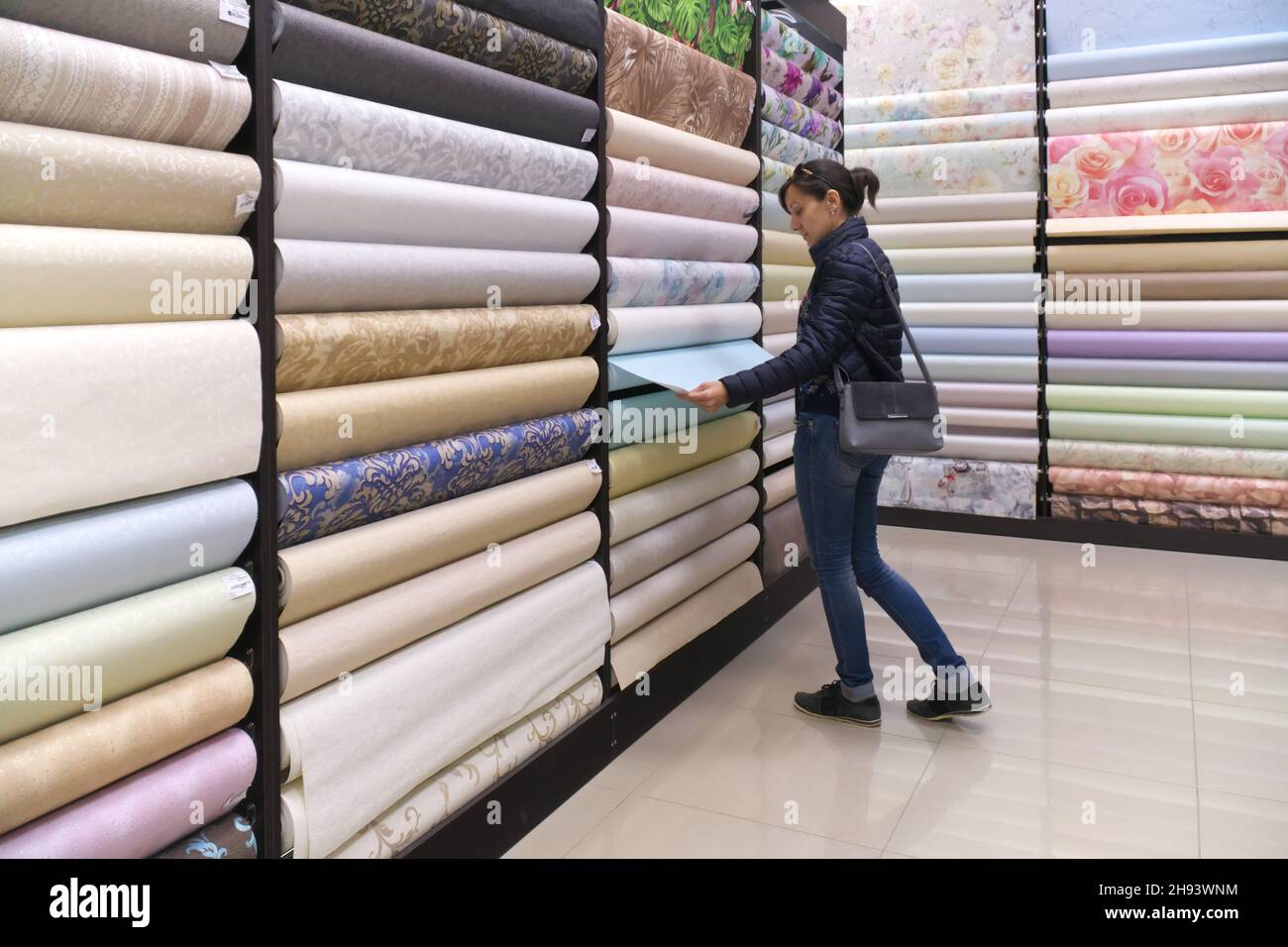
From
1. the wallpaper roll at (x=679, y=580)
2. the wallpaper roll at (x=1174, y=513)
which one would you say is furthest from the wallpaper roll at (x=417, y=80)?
the wallpaper roll at (x=1174, y=513)

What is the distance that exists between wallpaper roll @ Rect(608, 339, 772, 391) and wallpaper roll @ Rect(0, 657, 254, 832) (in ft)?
4.61

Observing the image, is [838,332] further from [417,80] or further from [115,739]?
[115,739]

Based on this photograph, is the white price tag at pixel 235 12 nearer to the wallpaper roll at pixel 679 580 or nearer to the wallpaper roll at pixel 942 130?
the wallpaper roll at pixel 679 580

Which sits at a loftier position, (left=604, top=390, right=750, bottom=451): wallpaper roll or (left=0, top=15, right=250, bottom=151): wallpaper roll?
(left=0, top=15, right=250, bottom=151): wallpaper roll

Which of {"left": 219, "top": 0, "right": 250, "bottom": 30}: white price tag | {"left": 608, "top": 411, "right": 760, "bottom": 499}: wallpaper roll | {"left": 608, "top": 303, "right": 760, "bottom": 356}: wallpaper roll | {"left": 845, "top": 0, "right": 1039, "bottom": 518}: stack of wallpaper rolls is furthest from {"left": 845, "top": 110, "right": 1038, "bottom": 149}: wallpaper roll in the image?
{"left": 219, "top": 0, "right": 250, "bottom": 30}: white price tag

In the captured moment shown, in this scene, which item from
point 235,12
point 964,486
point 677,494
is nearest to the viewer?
point 235,12

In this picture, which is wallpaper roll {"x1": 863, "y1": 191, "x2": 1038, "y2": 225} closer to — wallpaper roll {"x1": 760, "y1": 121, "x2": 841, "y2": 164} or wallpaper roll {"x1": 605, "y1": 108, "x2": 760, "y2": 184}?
wallpaper roll {"x1": 760, "y1": 121, "x2": 841, "y2": 164}

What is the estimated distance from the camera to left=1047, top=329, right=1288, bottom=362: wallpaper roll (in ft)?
16.2

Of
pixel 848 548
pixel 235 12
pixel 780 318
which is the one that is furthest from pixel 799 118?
pixel 235 12

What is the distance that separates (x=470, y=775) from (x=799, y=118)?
9.36 feet

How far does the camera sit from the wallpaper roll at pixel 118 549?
4.50 ft

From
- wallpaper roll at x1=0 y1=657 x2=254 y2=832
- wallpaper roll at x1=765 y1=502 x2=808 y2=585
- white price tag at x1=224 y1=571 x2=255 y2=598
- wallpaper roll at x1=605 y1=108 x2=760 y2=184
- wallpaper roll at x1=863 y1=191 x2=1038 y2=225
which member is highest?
wallpaper roll at x1=863 y1=191 x2=1038 y2=225

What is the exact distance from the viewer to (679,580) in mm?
3205
